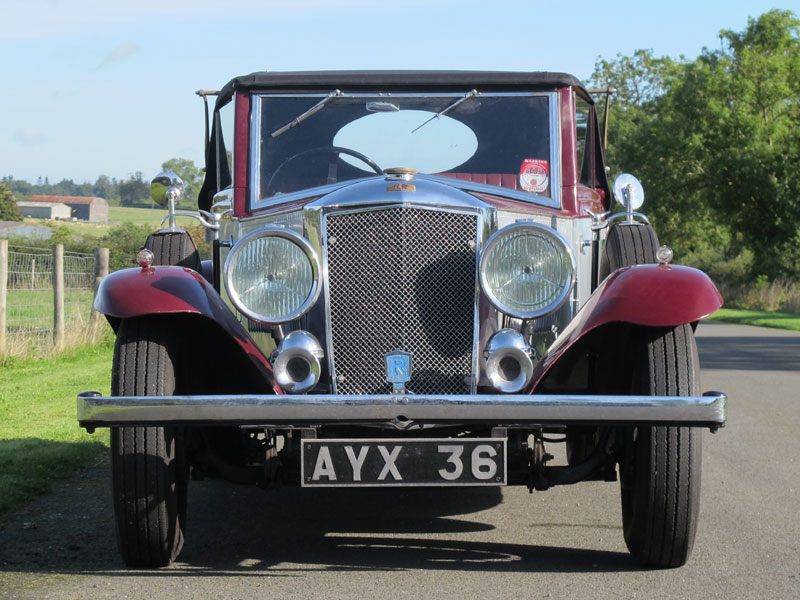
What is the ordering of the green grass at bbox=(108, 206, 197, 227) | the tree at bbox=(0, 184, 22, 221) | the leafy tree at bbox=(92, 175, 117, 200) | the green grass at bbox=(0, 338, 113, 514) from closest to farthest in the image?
the green grass at bbox=(0, 338, 113, 514) < the tree at bbox=(0, 184, 22, 221) < the green grass at bbox=(108, 206, 197, 227) < the leafy tree at bbox=(92, 175, 117, 200)

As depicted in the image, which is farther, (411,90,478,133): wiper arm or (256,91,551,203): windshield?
(411,90,478,133): wiper arm

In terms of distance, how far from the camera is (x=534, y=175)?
17.4 feet

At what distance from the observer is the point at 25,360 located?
1311 centimetres

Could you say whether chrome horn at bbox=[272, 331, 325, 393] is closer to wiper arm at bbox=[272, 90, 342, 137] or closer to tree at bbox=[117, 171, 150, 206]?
wiper arm at bbox=[272, 90, 342, 137]

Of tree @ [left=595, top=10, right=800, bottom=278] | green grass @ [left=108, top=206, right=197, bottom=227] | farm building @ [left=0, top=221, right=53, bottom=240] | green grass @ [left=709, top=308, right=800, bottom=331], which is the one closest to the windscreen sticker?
green grass @ [left=709, top=308, right=800, bottom=331]

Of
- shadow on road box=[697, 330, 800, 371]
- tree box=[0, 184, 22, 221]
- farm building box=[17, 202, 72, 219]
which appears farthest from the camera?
farm building box=[17, 202, 72, 219]

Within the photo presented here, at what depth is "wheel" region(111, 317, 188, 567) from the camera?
412 cm

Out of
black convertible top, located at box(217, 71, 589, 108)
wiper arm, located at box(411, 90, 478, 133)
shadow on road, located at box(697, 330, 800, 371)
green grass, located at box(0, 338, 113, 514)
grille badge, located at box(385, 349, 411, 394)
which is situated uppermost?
black convertible top, located at box(217, 71, 589, 108)

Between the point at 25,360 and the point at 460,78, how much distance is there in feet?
30.3

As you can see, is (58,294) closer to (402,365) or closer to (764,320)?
(402,365)

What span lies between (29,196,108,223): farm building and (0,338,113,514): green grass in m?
74.5

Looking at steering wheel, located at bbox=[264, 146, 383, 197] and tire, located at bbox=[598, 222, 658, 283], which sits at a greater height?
steering wheel, located at bbox=[264, 146, 383, 197]

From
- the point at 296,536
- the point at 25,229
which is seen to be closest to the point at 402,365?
the point at 296,536

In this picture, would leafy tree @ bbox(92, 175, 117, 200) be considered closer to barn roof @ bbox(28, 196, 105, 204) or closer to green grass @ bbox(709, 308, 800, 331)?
barn roof @ bbox(28, 196, 105, 204)
